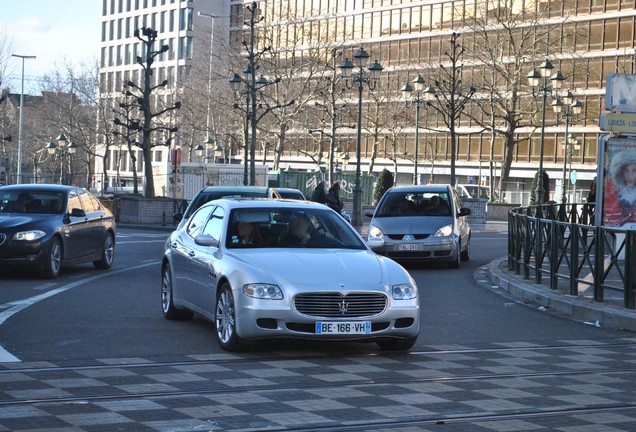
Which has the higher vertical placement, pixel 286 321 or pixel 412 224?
pixel 412 224

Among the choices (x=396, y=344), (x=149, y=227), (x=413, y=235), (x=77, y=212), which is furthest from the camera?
(x=149, y=227)

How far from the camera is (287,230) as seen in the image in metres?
11.9

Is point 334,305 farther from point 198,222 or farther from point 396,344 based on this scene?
point 198,222

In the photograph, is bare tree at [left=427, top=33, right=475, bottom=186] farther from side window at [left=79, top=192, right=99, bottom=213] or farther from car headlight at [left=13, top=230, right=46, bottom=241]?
car headlight at [left=13, top=230, right=46, bottom=241]

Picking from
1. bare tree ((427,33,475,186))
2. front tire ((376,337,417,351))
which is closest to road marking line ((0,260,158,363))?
front tire ((376,337,417,351))

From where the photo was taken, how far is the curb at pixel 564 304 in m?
14.1

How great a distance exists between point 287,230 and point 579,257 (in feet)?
18.1

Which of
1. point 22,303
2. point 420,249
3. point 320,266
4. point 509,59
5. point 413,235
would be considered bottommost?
point 22,303

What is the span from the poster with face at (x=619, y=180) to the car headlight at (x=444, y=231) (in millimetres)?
4523

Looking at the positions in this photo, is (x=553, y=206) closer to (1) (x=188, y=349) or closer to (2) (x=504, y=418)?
(1) (x=188, y=349)

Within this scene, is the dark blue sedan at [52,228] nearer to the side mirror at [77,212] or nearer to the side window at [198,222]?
the side mirror at [77,212]

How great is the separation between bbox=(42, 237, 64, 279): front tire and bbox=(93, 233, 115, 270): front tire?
6.40 feet

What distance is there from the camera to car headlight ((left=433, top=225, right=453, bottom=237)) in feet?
75.3

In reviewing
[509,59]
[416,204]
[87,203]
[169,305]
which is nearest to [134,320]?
[169,305]
